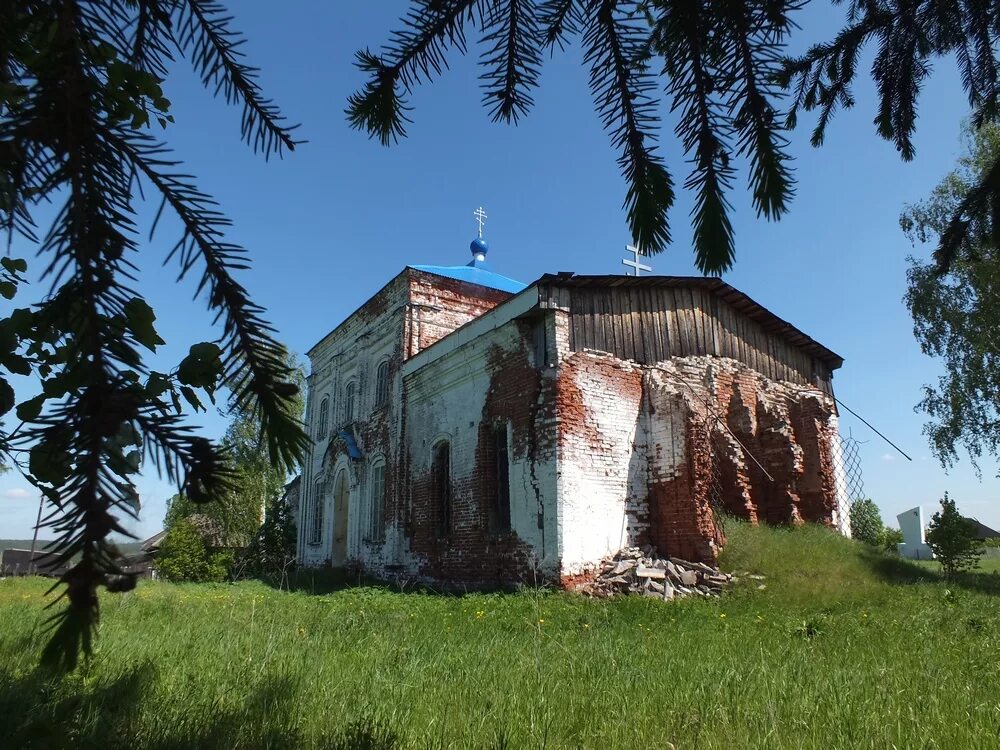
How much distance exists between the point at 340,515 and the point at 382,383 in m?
4.51

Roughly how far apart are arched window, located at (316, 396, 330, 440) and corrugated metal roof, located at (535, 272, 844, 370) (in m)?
→ 11.7

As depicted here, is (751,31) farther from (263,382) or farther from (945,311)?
(945,311)

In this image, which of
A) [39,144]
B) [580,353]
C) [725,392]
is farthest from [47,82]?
[725,392]

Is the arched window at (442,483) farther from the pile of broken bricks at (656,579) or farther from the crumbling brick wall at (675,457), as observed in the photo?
the pile of broken bricks at (656,579)

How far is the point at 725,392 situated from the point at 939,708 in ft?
30.6

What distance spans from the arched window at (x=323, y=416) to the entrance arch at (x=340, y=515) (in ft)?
7.30

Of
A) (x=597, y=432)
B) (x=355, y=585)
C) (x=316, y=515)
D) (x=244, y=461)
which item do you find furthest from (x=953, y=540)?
(x=316, y=515)

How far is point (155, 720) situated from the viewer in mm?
3498

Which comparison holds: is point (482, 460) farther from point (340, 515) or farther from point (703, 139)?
point (703, 139)

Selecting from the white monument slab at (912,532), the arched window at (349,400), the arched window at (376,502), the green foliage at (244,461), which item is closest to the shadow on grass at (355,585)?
the arched window at (376,502)

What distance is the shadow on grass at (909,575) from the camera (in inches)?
420

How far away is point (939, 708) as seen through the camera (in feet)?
12.7

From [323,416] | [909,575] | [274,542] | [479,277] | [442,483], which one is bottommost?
[909,575]

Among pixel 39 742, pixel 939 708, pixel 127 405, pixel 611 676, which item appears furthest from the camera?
pixel 611 676
